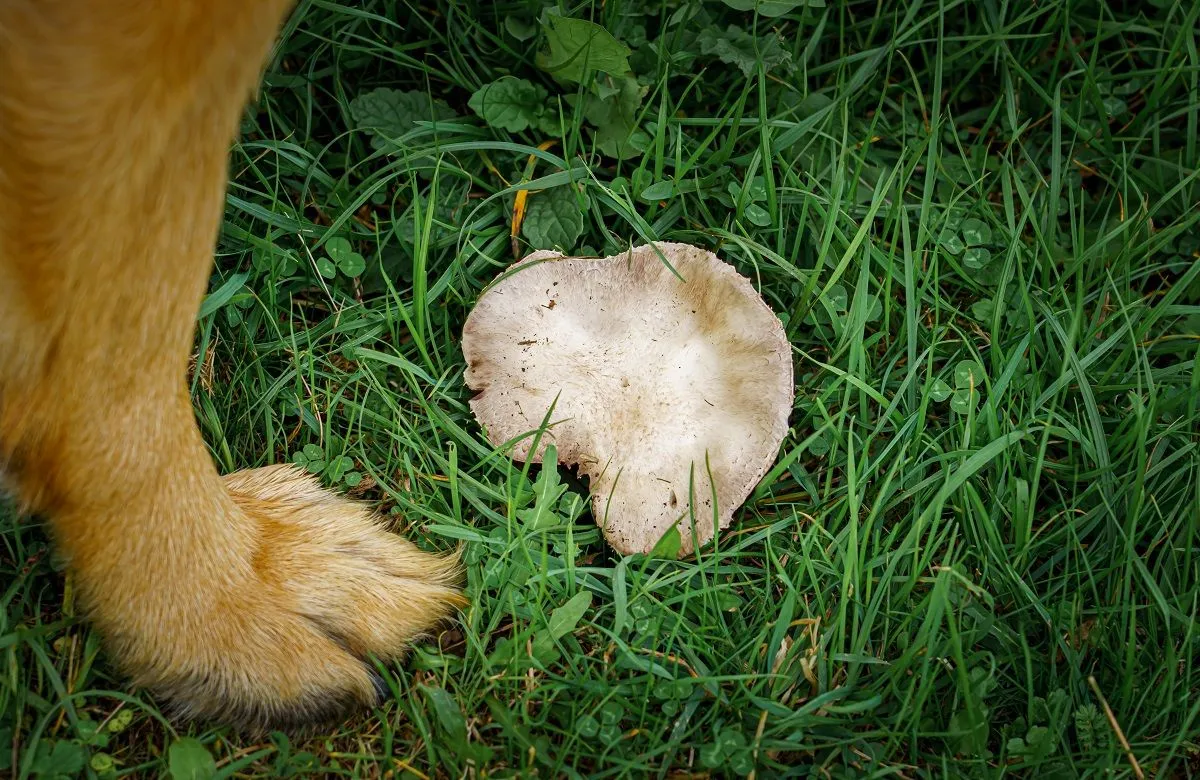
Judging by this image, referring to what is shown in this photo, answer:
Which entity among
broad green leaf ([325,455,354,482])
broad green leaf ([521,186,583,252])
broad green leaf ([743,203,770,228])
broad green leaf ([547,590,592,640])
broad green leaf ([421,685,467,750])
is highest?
broad green leaf ([521,186,583,252])

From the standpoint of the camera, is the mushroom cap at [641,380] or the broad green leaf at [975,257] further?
the broad green leaf at [975,257]

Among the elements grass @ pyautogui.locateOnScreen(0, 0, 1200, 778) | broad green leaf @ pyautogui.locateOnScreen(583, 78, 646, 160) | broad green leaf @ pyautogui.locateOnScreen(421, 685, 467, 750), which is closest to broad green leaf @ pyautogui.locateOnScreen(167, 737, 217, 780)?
grass @ pyautogui.locateOnScreen(0, 0, 1200, 778)

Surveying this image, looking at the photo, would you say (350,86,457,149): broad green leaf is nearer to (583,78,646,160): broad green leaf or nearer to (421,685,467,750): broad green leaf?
(583,78,646,160): broad green leaf

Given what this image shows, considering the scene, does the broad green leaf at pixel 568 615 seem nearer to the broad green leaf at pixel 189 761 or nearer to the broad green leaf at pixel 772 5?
the broad green leaf at pixel 189 761

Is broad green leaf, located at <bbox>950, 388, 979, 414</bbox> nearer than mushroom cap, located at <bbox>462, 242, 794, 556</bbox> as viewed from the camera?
No

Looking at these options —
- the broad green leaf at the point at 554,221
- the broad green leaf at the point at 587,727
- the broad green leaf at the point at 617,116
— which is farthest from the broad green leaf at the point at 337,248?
the broad green leaf at the point at 587,727

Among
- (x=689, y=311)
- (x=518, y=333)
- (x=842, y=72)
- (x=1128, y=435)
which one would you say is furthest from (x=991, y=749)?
(x=842, y=72)

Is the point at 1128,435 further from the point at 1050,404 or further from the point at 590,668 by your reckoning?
the point at 590,668
